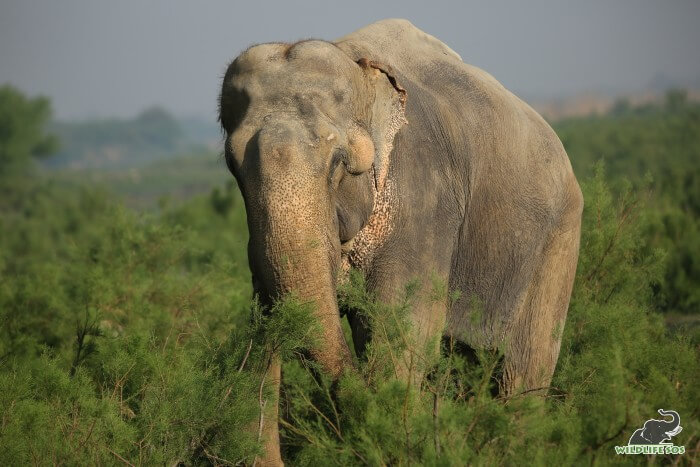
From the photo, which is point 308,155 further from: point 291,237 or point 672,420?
point 672,420

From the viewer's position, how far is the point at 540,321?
674 cm

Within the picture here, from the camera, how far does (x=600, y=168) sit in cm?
818

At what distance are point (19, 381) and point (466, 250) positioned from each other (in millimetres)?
2474

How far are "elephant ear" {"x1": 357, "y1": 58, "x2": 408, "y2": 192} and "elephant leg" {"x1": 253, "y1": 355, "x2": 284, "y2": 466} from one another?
3.33 feet

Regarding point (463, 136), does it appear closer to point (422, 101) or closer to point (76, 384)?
point (422, 101)

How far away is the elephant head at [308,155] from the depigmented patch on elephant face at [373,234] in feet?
0.26

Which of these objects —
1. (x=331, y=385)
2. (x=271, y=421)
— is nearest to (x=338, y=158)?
(x=331, y=385)

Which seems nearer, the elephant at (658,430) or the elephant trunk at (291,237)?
the elephant at (658,430)

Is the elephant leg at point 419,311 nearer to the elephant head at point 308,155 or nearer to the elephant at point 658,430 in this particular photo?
the elephant head at point 308,155

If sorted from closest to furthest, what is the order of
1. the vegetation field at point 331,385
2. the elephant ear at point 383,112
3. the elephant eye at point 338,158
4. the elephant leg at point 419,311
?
1. the vegetation field at point 331,385
2. the elephant eye at point 338,158
3. the elephant leg at point 419,311
4. the elephant ear at point 383,112

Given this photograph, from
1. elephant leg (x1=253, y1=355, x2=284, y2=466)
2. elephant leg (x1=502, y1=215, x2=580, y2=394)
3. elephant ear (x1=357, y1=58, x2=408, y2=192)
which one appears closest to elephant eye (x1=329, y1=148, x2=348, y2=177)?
elephant ear (x1=357, y1=58, x2=408, y2=192)

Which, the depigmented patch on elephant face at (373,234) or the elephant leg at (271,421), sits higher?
the depigmented patch on elephant face at (373,234)

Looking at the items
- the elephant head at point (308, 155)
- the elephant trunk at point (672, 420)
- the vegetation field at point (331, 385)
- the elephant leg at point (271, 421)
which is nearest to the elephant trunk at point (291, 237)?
the elephant head at point (308, 155)

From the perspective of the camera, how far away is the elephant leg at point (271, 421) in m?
5.37
